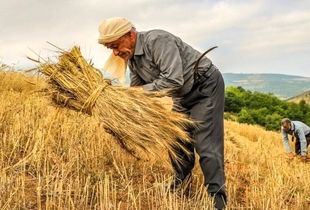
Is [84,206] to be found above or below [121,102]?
below

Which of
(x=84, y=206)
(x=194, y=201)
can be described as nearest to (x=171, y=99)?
(x=194, y=201)

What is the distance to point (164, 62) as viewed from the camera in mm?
4000

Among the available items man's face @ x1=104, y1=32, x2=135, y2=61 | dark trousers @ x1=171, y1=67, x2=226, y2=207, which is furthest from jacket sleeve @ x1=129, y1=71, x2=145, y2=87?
dark trousers @ x1=171, y1=67, x2=226, y2=207

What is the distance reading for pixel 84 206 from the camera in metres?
3.71

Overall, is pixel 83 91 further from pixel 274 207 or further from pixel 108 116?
pixel 274 207

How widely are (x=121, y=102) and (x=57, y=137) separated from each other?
1922 millimetres

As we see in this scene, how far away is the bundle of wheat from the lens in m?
3.97

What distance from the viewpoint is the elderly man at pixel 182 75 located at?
4.01 meters

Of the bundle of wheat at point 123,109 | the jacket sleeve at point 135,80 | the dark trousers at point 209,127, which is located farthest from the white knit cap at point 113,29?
the dark trousers at point 209,127

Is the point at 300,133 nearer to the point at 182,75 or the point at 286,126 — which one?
the point at 286,126

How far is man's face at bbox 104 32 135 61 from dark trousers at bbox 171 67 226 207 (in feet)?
2.05

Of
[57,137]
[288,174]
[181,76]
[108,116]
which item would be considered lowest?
[288,174]

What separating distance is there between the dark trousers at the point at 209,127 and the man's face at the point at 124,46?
0.63 metres

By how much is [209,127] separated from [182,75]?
535 millimetres
